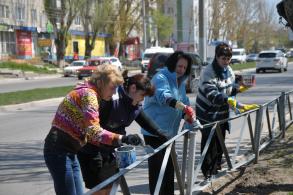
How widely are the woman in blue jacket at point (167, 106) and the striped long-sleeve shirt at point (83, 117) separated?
118 cm

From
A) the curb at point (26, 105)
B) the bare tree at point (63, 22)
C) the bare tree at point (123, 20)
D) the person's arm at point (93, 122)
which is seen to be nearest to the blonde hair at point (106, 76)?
the person's arm at point (93, 122)

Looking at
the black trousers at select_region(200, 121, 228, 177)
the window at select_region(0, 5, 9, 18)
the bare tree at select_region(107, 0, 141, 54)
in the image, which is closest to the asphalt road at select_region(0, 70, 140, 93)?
the window at select_region(0, 5, 9, 18)

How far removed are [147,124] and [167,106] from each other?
0.50m

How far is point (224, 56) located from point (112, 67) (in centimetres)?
213

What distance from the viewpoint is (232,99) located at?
228 inches

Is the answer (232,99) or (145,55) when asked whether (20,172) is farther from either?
(145,55)

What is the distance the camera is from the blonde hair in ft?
12.5

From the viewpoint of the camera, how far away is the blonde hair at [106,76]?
3.80 m

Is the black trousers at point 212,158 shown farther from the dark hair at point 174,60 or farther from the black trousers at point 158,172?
the dark hair at point 174,60

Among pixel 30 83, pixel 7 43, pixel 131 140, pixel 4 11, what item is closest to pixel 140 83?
pixel 131 140

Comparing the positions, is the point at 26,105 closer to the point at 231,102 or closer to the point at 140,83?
the point at 231,102

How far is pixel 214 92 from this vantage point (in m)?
5.68

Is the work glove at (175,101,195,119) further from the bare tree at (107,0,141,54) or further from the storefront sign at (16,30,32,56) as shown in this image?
the bare tree at (107,0,141,54)

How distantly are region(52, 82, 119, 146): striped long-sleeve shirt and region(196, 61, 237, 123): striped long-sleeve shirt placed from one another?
7.01ft
